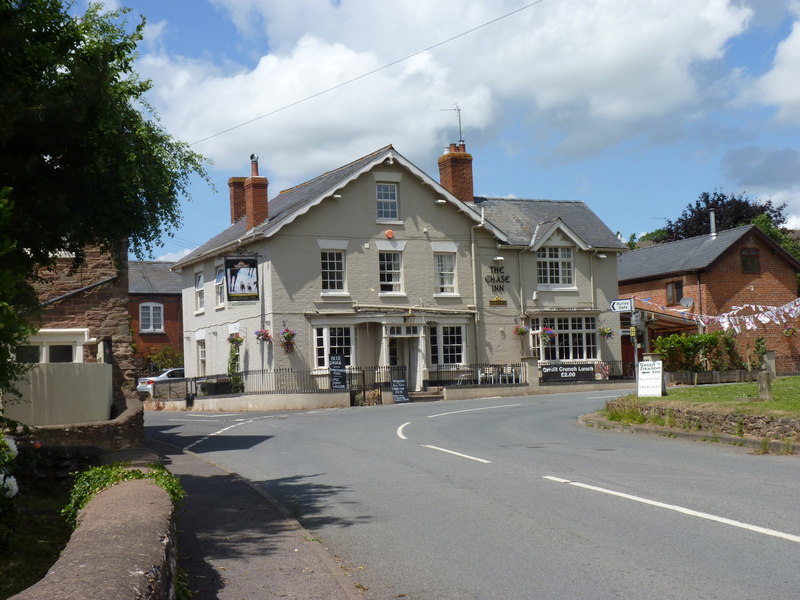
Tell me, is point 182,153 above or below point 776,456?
above

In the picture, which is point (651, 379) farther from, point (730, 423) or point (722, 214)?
point (722, 214)

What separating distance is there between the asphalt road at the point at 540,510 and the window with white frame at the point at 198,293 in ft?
80.3

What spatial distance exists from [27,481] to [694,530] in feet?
23.9

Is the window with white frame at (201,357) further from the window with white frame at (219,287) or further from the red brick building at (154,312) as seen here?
the red brick building at (154,312)

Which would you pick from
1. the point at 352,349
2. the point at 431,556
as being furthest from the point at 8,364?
the point at 352,349

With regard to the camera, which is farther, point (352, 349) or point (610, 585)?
point (352, 349)

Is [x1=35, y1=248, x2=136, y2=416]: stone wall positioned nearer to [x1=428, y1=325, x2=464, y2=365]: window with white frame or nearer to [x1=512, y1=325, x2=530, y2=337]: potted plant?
[x1=428, y1=325, x2=464, y2=365]: window with white frame

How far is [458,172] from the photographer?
42688 millimetres

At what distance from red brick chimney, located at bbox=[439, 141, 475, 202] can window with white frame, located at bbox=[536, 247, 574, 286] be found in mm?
4314

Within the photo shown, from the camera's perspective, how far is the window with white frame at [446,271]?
1561 inches

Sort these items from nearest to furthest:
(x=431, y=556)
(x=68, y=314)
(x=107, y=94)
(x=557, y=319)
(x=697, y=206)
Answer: (x=431, y=556)
(x=107, y=94)
(x=68, y=314)
(x=557, y=319)
(x=697, y=206)

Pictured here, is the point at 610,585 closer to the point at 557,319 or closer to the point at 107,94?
the point at 107,94

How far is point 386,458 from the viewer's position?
49.5 ft

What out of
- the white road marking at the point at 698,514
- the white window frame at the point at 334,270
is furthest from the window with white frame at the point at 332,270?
the white road marking at the point at 698,514
